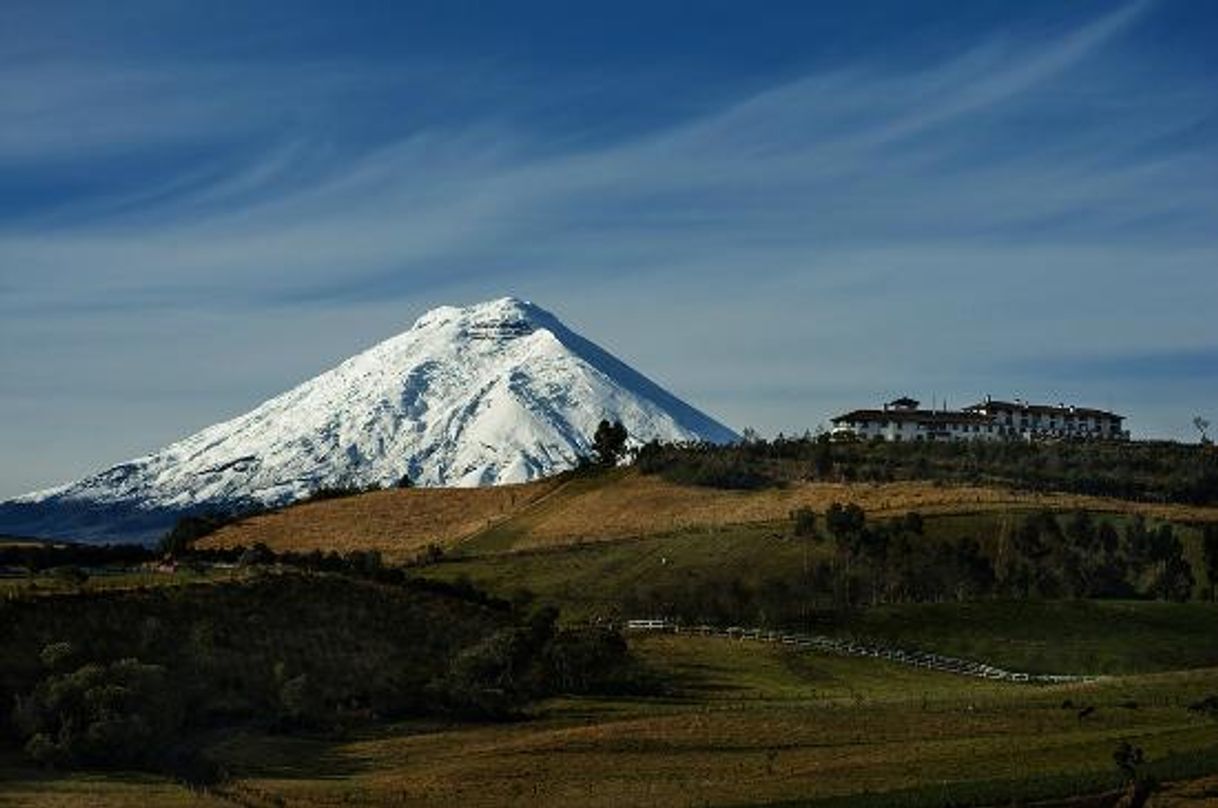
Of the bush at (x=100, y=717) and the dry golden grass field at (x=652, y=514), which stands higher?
the dry golden grass field at (x=652, y=514)

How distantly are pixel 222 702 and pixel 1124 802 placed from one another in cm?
4576

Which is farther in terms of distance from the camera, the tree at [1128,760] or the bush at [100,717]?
the bush at [100,717]

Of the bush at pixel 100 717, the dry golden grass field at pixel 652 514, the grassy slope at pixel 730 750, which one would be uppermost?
the dry golden grass field at pixel 652 514

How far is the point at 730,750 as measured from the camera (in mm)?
71062

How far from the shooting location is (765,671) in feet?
346

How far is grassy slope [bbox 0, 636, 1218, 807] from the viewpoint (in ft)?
201

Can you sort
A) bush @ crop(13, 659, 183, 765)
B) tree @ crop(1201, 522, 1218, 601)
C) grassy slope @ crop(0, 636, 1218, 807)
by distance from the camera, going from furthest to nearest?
tree @ crop(1201, 522, 1218, 601)
bush @ crop(13, 659, 183, 765)
grassy slope @ crop(0, 636, 1218, 807)

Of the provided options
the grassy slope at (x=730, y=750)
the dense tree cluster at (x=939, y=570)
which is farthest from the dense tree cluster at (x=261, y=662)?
the dense tree cluster at (x=939, y=570)

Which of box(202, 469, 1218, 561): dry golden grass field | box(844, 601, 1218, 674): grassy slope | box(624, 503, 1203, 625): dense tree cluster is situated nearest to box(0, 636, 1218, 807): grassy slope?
box(844, 601, 1218, 674): grassy slope

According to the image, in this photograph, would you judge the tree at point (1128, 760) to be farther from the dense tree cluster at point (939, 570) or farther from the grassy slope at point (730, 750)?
the dense tree cluster at point (939, 570)

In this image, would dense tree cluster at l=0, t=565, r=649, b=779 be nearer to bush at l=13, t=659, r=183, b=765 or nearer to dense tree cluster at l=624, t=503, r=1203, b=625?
bush at l=13, t=659, r=183, b=765

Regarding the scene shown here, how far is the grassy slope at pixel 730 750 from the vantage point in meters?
61.4

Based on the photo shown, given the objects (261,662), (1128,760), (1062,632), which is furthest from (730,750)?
(1062,632)

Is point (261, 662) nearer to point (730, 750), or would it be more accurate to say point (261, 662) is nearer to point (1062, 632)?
point (730, 750)
